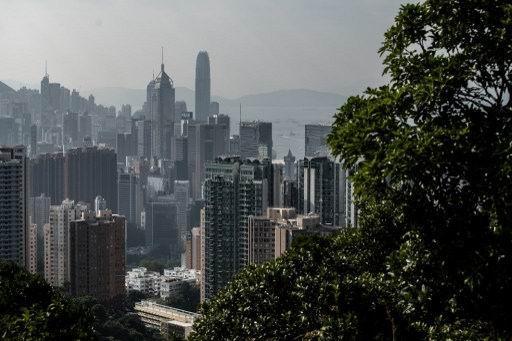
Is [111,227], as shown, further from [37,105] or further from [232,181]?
[37,105]

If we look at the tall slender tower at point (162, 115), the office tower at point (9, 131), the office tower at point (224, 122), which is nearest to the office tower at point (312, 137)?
the office tower at point (224, 122)

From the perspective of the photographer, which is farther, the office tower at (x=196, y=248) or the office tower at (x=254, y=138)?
the office tower at (x=254, y=138)

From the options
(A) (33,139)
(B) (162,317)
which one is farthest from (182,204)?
(B) (162,317)

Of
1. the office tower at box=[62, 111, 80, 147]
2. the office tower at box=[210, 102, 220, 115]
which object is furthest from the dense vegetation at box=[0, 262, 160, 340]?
the office tower at box=[210, 102, 220, 115]

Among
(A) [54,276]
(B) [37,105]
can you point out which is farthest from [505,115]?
(B) [37,105]

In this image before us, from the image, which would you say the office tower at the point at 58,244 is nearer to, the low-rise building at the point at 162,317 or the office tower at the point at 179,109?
the low-rise building at the point at 162,317

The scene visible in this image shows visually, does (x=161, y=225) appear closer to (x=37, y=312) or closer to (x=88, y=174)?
(x=88, y=174)
